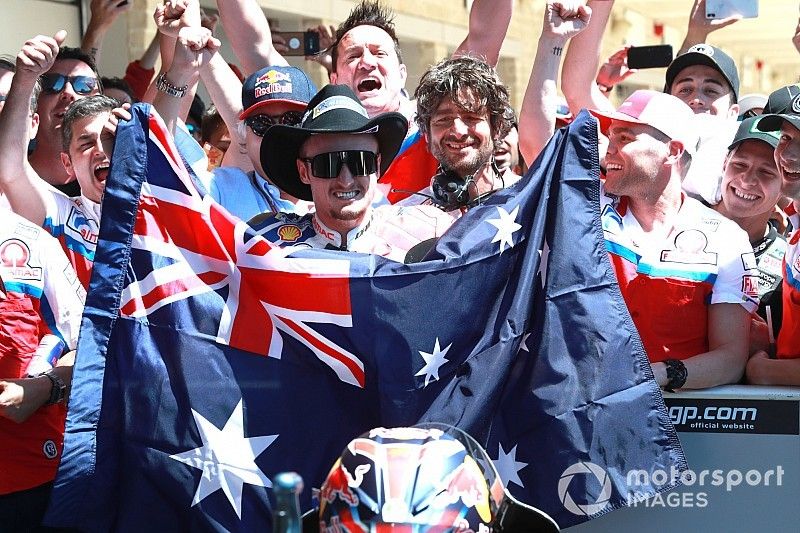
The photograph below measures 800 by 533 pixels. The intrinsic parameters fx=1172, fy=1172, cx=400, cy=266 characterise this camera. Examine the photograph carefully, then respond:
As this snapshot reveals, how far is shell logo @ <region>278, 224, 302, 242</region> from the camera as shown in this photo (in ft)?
14.0

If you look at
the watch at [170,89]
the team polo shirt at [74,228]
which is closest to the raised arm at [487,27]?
the watch at [170,89]

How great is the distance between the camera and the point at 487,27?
5.85 meters

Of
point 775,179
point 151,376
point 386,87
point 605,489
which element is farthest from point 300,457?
→ point 775,179

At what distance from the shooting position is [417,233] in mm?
4375

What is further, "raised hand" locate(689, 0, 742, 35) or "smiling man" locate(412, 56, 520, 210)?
"raised hand" locate(689, 0, 742, 35)

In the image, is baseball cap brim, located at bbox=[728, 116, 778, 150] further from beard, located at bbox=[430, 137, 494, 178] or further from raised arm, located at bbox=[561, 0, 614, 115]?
beard, located at bbox=[430, 137, 494, 178]

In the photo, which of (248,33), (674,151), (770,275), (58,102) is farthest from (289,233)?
(770,275)

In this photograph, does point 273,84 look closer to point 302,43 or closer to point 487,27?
point 487,27

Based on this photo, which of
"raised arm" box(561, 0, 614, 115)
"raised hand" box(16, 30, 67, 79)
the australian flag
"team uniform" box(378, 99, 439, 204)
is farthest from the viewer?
"raised arm" box(561, 0, 614, 115)

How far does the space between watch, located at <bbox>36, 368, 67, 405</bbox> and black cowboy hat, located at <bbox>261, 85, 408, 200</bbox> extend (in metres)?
1.07

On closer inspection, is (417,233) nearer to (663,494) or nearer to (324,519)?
(663,494)

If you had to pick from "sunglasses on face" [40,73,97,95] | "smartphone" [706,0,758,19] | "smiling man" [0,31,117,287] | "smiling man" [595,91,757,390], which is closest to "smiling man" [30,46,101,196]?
"sunglasses on face" [40,73,97,95]

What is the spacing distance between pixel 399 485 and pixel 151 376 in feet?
4.36

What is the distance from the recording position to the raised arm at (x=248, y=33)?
18.4 feet
